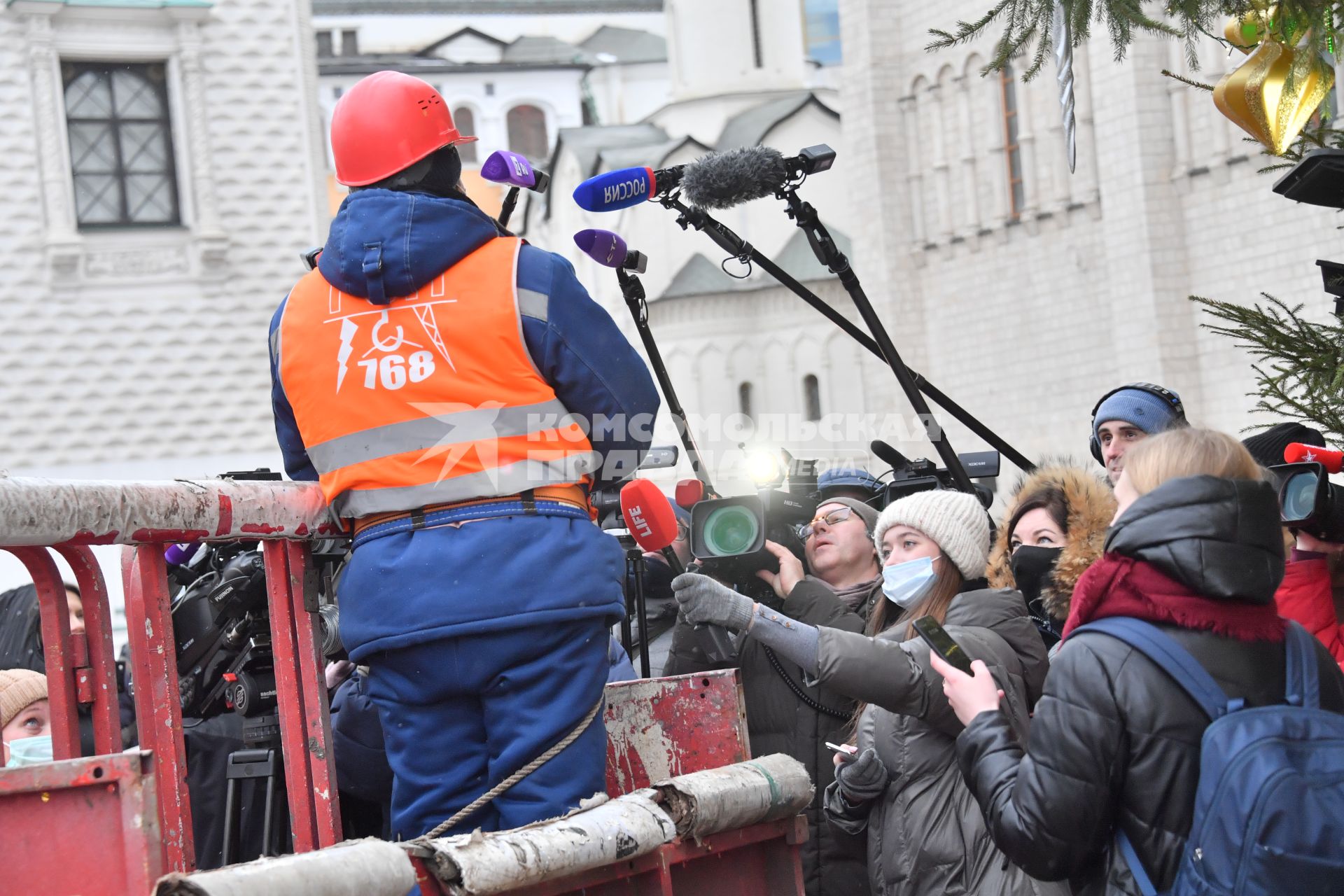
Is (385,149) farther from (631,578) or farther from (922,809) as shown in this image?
(631,578)

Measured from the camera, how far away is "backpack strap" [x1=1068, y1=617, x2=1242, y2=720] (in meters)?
2.42

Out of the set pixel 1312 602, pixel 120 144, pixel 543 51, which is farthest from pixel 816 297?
pixel 543 51

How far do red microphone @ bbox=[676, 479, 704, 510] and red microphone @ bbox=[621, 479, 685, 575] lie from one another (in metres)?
0.49

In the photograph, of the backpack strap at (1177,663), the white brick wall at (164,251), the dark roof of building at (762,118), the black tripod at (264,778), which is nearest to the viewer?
the backpack strap at (1177,663)

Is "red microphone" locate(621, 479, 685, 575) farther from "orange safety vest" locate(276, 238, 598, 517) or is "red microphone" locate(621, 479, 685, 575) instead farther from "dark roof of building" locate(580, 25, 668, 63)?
"dark roof of building" locate(580, 25, 668, 63)

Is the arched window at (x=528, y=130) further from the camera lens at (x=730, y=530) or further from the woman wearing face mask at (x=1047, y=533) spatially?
the camera lens at (x=730, y=530)

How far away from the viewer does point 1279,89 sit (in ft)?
12.9

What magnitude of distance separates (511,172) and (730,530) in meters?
1.02

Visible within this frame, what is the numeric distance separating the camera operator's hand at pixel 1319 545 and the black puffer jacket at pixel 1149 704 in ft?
4.36

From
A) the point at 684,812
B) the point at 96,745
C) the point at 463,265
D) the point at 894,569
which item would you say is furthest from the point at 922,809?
the point at 96,745

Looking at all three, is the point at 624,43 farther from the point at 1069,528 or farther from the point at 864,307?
the point at 1069,528

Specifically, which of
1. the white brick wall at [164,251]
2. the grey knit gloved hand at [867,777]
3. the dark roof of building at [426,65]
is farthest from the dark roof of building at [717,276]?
the grey knit gloved hand at [867,777]

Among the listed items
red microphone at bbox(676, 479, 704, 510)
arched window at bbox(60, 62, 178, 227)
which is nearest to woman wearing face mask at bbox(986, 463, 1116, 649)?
red microphone at bbox(676, 479, 704, 510)

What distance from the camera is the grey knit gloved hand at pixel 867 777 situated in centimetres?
355
